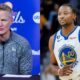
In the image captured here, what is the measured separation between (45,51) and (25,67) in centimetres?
184

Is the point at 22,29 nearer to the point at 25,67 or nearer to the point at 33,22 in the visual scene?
the point at 33,22

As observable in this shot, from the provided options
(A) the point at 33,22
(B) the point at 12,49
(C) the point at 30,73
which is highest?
(A) the point at 33,22

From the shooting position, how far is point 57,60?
409 centimetres

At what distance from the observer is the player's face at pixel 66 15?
158 inches

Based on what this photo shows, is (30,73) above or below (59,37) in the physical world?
below

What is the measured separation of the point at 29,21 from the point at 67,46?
53 centimetres

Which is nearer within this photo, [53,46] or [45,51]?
[53,46]

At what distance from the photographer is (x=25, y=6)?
416cm

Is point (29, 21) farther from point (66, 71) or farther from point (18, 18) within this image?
point (66, 71)

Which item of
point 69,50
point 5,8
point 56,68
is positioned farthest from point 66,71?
point 5,8

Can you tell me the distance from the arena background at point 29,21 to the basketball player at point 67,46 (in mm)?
228

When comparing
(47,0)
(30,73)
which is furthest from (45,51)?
(30,73)

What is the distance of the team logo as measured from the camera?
396 cm

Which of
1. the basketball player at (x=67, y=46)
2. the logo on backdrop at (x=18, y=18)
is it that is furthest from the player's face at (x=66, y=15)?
the logo on backdrop at (x=18, y=18)
